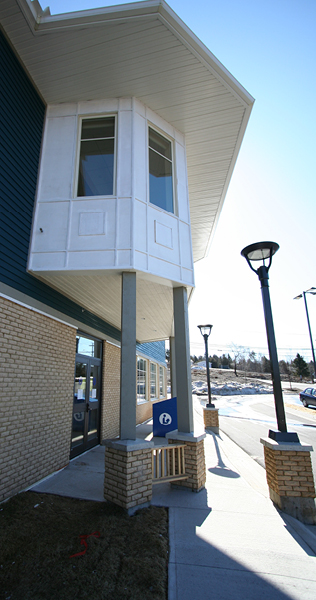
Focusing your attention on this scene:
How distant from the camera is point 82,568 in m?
2.86

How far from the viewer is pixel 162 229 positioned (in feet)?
19.5

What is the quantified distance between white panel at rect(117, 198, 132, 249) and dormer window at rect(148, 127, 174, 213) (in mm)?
691

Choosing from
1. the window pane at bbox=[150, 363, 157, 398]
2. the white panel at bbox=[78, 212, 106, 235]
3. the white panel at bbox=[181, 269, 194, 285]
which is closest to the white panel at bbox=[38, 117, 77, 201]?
the white panel at bbox=[78, 212, 106, 235]

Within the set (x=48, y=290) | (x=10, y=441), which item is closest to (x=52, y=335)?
(x=48, y=290)

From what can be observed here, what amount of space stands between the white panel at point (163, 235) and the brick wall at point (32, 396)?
276cm

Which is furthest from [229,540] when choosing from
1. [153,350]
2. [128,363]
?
[153,350]

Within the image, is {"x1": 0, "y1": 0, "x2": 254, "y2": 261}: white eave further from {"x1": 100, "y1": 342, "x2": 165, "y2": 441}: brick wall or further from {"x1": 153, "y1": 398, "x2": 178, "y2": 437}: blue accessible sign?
{"x1": 153, "y1": 398, "x2": 178, "y2": 437}: blue accessible sign

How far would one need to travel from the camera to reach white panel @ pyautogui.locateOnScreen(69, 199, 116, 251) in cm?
539

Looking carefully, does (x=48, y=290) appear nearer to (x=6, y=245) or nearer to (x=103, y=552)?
(x=6, y=245)

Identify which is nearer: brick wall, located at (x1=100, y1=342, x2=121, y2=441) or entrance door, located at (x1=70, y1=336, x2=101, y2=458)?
entrance door, located at (x1=70, y1=336, x2=101, y2=458)

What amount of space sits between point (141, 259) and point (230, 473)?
199 inches

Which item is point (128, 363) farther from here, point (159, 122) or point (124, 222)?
point (159, 122)

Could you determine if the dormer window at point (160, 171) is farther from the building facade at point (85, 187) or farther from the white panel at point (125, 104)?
the white panel at point (125, 104)

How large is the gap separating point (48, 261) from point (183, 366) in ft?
10.6
